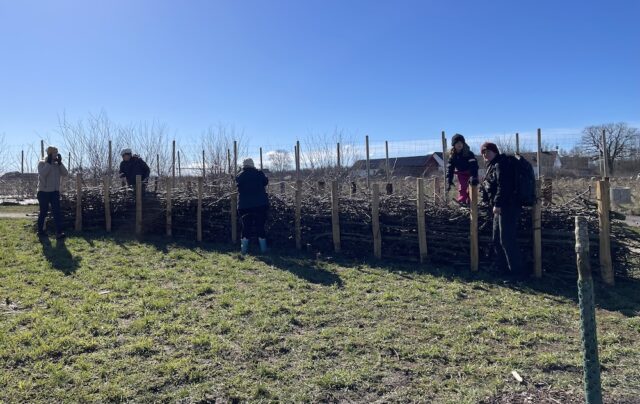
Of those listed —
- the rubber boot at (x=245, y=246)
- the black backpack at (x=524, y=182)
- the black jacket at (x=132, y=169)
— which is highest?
the black jacket at (x=132, y=169)

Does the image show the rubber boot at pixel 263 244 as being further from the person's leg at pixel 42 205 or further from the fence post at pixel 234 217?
the person's leg at pixel 42 205

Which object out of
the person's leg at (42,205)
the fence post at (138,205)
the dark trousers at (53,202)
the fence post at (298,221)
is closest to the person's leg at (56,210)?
the dark trousers at (53,202)

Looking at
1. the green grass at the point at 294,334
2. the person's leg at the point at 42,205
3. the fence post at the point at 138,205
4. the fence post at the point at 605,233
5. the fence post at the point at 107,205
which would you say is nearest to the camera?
the green grass at the point at 294,334

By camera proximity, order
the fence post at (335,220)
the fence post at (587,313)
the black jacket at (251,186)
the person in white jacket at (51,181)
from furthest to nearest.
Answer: the person in white jacket at (51,181)
the black jacket at (251,186)
the fence post at (335,220)
the fence post at (587,313)

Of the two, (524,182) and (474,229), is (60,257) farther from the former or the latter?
(524,182)

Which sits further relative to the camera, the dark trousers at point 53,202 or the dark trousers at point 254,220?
the dark trousers at point 53,202

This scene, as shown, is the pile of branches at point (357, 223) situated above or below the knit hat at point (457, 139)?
below

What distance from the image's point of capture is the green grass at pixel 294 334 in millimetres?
2844

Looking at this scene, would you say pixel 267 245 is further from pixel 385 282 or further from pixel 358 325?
pixel 358 325

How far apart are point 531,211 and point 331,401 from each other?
3.93 meters

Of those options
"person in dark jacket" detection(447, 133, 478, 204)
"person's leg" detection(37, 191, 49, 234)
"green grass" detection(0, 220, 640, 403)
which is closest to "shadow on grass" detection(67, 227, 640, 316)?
"green grass" detection(0, 220, 640, 403)

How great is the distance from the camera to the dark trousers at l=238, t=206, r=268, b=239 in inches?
289

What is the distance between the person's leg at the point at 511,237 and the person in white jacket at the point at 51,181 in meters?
7.15

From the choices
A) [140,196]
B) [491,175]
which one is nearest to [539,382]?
[491,175]
